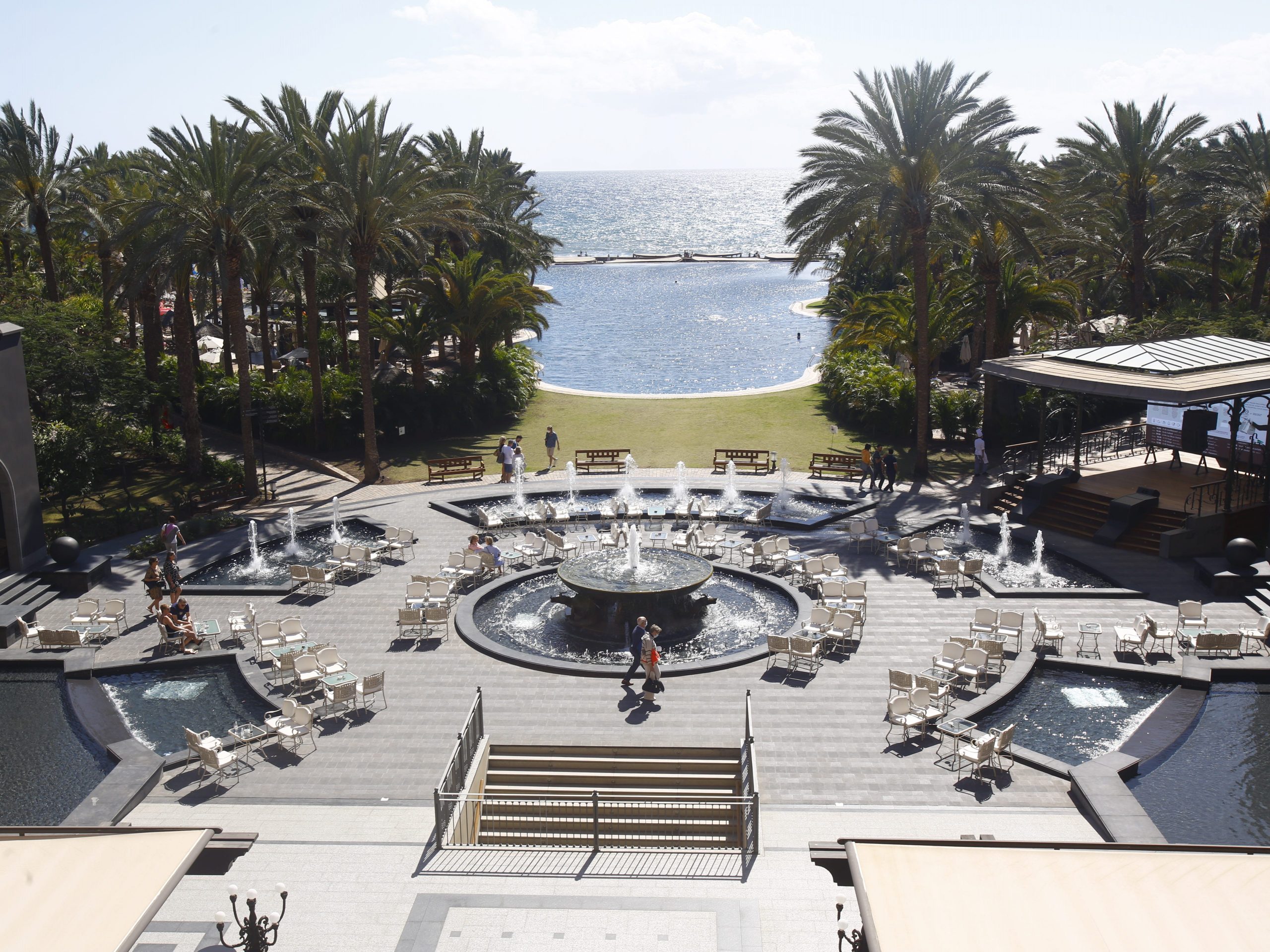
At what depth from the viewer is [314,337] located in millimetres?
36875

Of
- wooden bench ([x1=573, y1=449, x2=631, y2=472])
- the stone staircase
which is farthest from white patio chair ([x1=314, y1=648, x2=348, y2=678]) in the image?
wooden bench ([x1=573, y1=449, x2=631, y2=472])

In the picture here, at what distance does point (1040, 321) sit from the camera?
38.9m

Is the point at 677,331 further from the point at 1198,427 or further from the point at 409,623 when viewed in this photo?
the point at 409,623

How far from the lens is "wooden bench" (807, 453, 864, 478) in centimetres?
3316

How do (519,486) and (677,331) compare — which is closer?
(519,486)

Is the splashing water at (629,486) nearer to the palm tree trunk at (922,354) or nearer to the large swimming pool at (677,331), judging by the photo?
the palm tree trunk at (922,354)

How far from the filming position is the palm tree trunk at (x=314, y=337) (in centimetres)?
3666

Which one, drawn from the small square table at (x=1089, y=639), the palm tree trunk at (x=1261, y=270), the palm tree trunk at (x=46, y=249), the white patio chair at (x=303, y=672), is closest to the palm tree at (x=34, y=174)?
the palm tree trunk at (x=46, y=249)

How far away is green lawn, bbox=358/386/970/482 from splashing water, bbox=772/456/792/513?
3118 mm

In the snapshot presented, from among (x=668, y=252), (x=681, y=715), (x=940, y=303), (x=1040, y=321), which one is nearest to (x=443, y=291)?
(x=940, y=303)

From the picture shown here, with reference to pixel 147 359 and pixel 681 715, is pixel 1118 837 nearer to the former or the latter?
pixel 681 715

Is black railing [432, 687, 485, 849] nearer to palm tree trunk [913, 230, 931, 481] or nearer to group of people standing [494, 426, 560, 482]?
group of people standing [494, 426, 560, 482]

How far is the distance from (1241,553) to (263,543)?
2358 centimetres

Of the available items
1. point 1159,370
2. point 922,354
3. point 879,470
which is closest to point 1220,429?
point 1159,370
